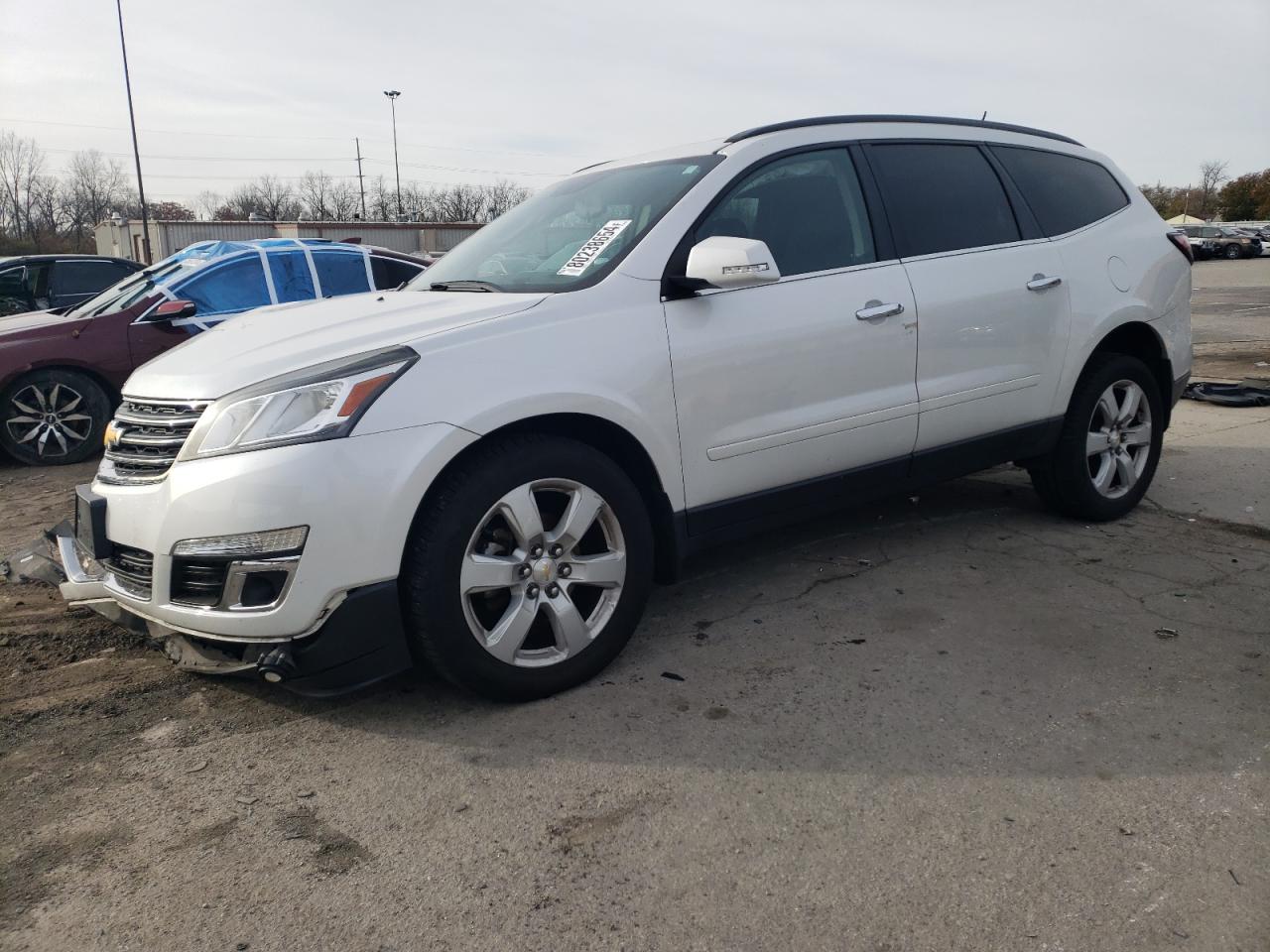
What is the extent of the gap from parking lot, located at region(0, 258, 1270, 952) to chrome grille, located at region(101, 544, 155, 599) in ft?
1.51

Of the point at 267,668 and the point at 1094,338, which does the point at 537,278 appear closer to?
the point at 267,668

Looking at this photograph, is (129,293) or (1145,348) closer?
(1145,348)

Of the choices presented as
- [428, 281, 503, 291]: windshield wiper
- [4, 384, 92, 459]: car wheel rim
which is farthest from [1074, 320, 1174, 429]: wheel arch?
[4, 384, 92, 459]: car wheel rim

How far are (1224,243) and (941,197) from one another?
181 ft

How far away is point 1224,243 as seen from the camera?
50406mm

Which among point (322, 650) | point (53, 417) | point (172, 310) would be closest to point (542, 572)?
point (322, 650)

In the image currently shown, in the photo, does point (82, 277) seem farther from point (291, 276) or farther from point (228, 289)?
point (291, 276)

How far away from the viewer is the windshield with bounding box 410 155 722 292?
3.58 meters

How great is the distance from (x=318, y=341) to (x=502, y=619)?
3.49ft

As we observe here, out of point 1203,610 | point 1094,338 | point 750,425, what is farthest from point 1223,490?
point 750,425

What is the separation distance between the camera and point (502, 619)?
10.2 feet

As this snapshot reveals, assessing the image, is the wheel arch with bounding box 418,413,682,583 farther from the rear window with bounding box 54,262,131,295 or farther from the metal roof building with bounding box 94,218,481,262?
the metal roof building with bounding box 94,218,481,262

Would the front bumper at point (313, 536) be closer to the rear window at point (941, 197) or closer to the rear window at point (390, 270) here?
the rear window at point (941, 197)

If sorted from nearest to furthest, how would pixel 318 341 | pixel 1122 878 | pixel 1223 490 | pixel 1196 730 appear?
1. pixel 1122 878
2. pixel 1196 730
3. pixel 318 341
4. pixel 1223 490
